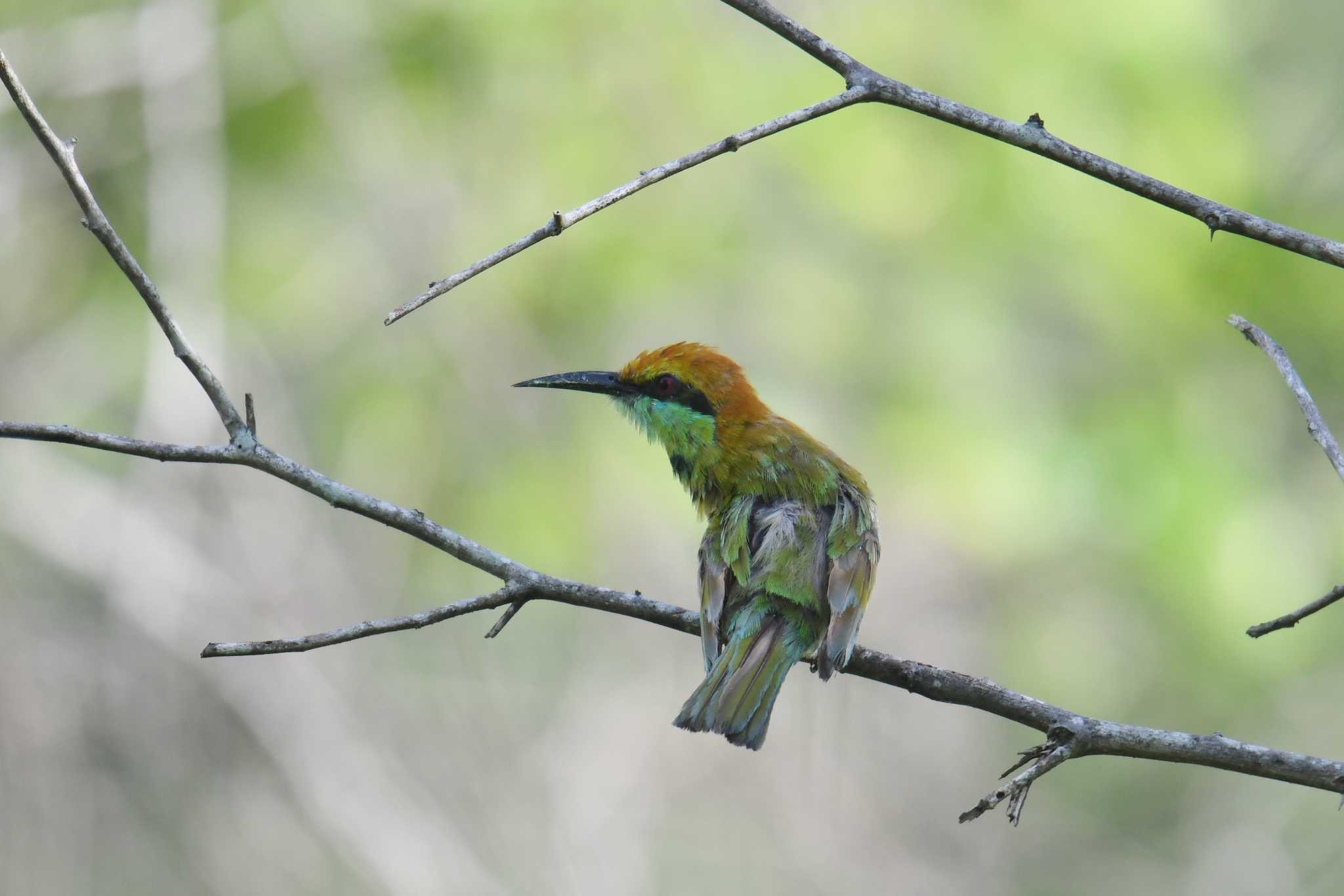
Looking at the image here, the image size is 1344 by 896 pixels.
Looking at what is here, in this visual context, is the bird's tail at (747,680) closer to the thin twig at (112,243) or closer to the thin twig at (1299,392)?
the thin twig at (112,243)

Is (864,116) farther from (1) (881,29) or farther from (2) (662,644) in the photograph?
(2) (662,644)

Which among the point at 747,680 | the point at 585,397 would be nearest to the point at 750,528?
the point at 747,680

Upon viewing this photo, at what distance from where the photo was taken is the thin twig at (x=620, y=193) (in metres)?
1.85

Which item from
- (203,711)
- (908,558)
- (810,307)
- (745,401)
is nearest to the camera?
(745,401)

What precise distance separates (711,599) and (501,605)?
0.88 meters

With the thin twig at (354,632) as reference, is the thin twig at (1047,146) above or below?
above

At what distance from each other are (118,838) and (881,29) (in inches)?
214

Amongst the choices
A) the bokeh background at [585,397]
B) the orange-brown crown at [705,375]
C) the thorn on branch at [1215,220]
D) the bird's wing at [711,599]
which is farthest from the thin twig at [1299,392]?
the bokeh background at [585,397]

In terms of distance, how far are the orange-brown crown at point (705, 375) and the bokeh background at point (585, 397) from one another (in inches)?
91.9

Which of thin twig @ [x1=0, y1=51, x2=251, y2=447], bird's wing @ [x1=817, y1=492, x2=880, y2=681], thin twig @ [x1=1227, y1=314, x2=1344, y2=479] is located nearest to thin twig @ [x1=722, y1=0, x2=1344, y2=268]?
thin twig @ [x1=1227, y1=314, x2=1344, y2=479]

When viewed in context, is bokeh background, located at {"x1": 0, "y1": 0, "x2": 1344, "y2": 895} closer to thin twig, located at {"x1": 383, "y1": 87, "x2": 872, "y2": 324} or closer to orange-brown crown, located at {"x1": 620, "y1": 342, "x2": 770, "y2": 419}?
orange-brown crown, located at {"x1": 620, "y1": 342, "x2": 770, "y2": 419}

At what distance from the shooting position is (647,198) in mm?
6707

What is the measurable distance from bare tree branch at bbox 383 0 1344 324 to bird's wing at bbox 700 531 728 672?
1201 mm

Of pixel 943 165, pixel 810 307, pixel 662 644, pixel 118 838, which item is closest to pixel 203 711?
pixel 118 838
